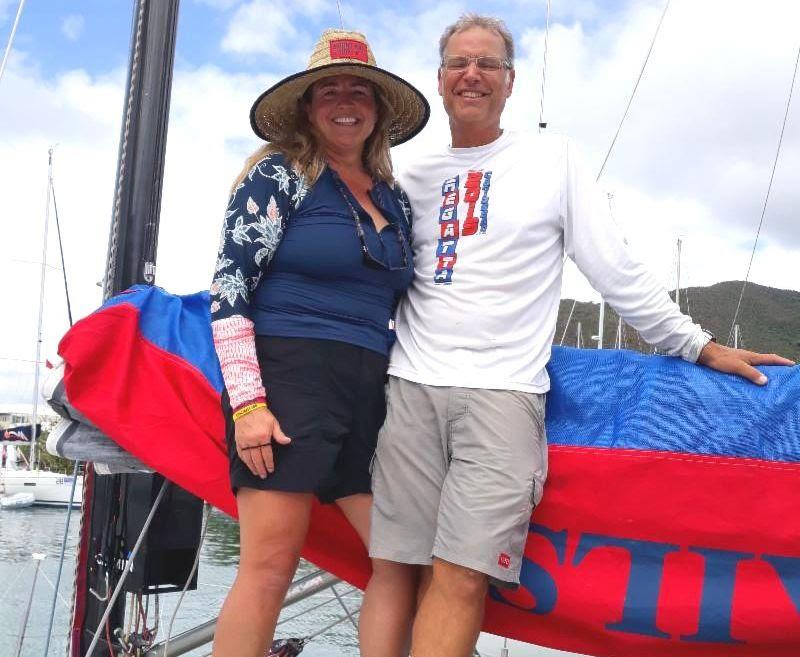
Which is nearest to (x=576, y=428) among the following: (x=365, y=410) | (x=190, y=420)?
(x=365, y=410)

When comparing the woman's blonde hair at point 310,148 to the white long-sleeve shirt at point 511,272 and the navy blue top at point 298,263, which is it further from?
the white long-sleeve shirt at point 511,272

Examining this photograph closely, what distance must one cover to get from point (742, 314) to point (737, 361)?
7618 centimetres

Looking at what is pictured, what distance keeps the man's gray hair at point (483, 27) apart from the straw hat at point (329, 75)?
167 millimetres

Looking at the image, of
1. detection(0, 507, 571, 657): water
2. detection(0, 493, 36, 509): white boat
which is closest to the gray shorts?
detection(0, 507, 571, 657): water

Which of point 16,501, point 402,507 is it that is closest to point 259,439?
point 402,507

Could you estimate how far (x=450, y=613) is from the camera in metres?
2.08

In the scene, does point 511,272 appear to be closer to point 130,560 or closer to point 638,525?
point 638,525

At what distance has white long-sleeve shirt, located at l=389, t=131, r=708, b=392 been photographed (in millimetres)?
2266

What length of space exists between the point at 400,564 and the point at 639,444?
732 millimetres

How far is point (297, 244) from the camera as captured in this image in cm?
220

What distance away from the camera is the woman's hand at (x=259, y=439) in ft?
6.81

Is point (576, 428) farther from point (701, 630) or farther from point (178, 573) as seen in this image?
point (178, 573)

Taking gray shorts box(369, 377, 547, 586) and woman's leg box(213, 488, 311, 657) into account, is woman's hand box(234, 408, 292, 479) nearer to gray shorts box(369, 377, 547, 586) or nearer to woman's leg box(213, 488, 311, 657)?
woman's leg box(213, 488, 311, 657)

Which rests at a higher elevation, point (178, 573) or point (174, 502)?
point (174, 502)
